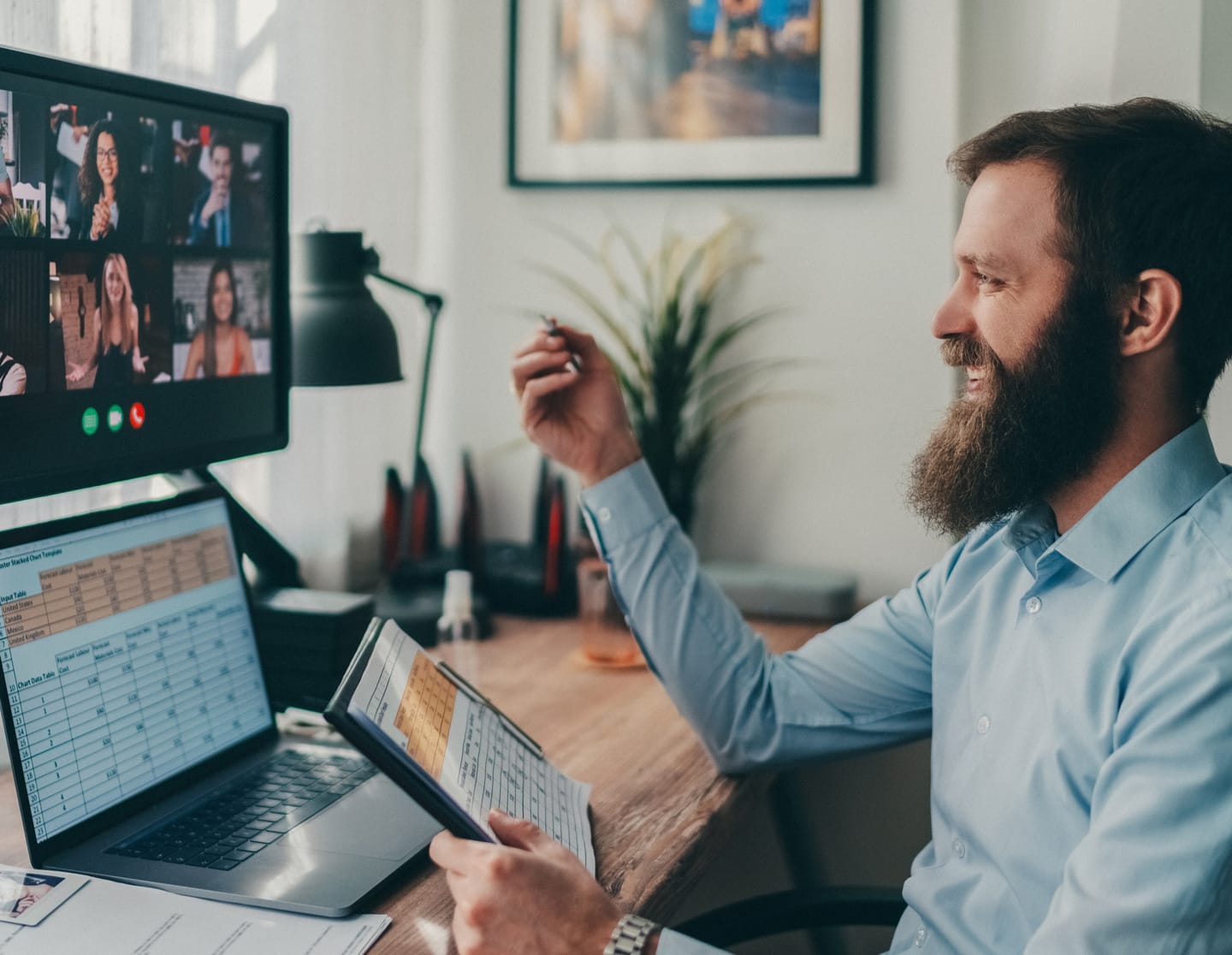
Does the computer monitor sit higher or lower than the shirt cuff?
higher

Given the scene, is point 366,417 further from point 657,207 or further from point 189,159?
point 189,159

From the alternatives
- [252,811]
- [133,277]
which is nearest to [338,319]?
[133,277]

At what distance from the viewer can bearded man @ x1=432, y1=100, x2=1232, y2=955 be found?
2.88ft

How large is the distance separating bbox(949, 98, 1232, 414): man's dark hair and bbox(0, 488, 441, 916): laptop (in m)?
0.80

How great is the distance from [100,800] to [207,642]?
210 millimetres

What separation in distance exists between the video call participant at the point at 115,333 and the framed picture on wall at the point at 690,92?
1.10 m

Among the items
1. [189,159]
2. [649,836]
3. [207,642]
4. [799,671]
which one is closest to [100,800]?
[207,642]

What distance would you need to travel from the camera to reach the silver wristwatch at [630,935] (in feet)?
3.00

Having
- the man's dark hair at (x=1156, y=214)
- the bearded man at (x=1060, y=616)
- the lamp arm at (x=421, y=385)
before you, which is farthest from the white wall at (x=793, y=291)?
the man's dark hair at (x=1156, y=214)

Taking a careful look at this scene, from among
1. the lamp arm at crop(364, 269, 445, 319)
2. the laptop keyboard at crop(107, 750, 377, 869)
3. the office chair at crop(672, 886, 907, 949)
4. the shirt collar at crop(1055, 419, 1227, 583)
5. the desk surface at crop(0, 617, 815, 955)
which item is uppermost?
the lamp arm at crop(364, 269, 445, 319)

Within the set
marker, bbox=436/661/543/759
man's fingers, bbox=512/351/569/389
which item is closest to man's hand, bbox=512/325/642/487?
man's fingers, bbox=512/351/569/389

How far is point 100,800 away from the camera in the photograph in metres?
1.07

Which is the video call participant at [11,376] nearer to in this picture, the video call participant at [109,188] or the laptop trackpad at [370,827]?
the video call participant at [109,188]

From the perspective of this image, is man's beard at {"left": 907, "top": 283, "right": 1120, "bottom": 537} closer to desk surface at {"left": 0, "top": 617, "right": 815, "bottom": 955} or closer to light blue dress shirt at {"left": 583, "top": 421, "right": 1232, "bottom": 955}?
light blue dress shirt at {"left": 583, "top": 421, "right": 1232, "bottom": 955}
